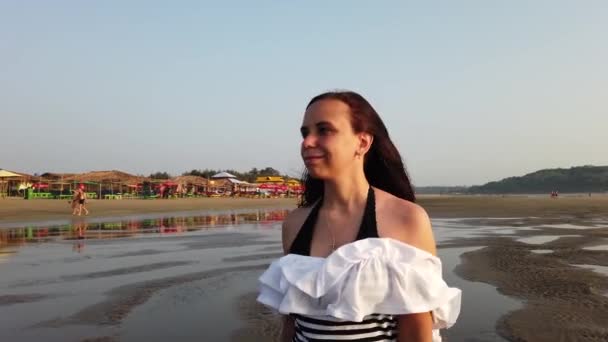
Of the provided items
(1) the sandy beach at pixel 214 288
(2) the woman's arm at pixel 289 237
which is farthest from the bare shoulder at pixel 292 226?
(1) the sandy beach at pixel 214 288

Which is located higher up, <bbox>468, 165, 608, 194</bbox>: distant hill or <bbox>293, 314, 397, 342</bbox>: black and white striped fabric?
<bbox>468, 165, 608, 194</bbox>: distant hill

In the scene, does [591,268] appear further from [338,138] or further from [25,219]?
[25,219]

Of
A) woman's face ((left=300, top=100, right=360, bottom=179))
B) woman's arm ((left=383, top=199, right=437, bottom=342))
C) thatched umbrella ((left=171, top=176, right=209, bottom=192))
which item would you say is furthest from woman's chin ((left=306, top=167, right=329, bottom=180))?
thatched umbrella ((left=171, top=176, right=209, bottom=192))

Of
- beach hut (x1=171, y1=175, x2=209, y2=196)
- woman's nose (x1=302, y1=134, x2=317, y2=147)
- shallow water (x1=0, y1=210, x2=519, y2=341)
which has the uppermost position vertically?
beach hut (x1=171, y1=175, x2=209, y2=196)

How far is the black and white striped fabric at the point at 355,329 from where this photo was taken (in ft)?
6.39

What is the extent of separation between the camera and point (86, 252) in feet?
40.9

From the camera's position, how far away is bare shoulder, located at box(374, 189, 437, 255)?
2012 millimetres

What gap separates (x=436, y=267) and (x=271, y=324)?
178 inches

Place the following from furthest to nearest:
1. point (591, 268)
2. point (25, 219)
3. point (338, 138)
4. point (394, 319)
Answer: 1. point (25, 219)
2. point (591, 268)
3. point (338, 138)
4. point (394, 319)

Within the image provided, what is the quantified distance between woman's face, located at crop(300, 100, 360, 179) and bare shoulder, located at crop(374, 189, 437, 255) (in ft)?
0.88

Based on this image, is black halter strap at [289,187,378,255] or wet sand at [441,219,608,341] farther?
wet sand at [441,219,608,341]

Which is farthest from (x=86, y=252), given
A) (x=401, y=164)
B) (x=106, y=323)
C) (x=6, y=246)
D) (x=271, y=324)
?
(x=401, y=164)

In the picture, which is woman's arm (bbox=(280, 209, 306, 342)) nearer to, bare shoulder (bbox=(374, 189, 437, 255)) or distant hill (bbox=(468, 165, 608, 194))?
bare shoulder (bbox=(374, 189, 437, 255))

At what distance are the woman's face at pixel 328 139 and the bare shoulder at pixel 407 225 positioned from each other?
0.88 feet
